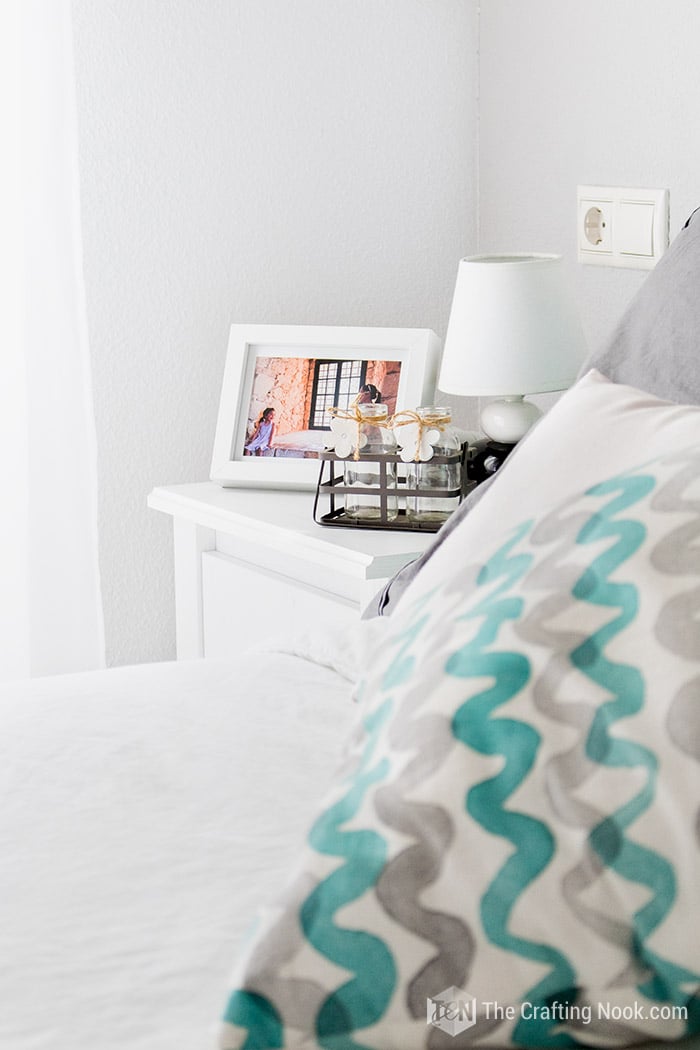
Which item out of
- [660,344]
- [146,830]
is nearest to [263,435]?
[660,344]

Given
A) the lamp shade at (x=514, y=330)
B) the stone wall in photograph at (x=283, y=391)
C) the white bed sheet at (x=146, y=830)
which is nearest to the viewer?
the white bed sheet at (x=146, y=830)

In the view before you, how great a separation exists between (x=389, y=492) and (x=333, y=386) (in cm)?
31

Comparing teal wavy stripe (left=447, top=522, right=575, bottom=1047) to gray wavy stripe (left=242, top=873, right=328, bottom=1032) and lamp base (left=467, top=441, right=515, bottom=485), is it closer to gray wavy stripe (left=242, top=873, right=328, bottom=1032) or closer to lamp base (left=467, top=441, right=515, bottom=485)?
gray wavy stripe (left=242, top=873, right=328, bottom=1032)

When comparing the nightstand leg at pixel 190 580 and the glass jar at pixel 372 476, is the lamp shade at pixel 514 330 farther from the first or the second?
the nightstand leg at pixel 190 580

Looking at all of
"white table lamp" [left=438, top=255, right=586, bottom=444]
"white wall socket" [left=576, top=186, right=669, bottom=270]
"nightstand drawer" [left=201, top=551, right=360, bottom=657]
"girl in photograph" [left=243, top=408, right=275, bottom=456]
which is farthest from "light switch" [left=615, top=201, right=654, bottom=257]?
"nightstand drawer" [left=201, top=551, right=360, bottom=657]

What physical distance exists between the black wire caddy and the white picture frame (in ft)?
0.55

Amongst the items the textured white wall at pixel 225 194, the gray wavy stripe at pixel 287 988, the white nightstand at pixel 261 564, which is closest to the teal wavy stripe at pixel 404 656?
the gray wavy stripe at pixel 287 988

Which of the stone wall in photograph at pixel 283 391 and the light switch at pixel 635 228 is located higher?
the light switch at pixel 635 228

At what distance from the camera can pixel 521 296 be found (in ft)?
5.06

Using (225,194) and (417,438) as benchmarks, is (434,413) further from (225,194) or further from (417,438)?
(225,194)

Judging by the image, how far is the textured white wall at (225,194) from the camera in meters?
1.82

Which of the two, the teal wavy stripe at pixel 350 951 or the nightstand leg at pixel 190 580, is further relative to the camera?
the nightstand leg at pixel 190 580

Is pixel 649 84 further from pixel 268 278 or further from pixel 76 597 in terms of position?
pixel 76 597

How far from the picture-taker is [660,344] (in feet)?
3.41
